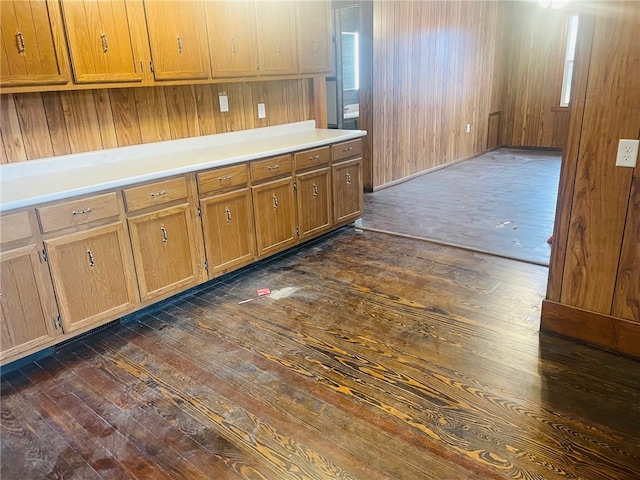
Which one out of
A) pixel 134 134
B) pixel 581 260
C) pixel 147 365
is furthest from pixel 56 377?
pixel 581 260

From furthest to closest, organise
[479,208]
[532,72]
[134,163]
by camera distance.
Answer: [532,72]
[479,208]
[134,163]

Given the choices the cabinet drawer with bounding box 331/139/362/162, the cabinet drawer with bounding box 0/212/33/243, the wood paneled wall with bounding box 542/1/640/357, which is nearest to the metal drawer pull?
the cabinet drawer with bounding box 0/212/33/243

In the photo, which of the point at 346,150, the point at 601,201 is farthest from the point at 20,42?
the point at 601,201

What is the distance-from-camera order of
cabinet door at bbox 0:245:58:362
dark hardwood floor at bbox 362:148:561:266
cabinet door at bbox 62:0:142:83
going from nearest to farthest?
cabinet door at bbox 0:245:58:362, cabinet door at bbox 62:0:142:83, dark hardwood floor at bbox 362:148:561:266

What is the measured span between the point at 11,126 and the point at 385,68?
3968 millimetres

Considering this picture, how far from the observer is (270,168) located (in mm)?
3459

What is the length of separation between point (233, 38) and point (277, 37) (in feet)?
1.48

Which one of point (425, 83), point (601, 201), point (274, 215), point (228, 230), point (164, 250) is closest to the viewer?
point (601, 201)

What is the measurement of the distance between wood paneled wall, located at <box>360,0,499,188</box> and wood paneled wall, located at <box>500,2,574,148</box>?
1.85ft

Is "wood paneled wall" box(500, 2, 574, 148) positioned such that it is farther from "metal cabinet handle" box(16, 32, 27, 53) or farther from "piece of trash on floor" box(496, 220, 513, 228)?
"metal cabinet handle" box(16, 32, 27, 53)

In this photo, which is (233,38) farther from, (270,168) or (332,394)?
(332,394)

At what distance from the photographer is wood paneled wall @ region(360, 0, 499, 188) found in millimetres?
5438

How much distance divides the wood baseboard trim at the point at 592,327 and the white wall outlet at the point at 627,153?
792mm

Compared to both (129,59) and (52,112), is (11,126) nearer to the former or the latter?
(52,112)
